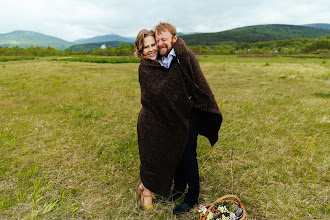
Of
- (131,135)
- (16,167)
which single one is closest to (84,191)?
(16,167)

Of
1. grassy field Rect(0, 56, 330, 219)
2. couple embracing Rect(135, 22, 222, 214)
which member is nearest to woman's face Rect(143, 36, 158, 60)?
couple embracing Rect(135, 22, 222, 214)

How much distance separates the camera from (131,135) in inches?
195

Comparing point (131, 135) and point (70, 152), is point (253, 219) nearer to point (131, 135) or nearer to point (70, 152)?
point (131, 135)

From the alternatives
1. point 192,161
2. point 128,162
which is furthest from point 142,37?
point 128,162

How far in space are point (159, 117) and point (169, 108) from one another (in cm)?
19

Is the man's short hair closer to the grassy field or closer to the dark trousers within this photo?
the dark trousers

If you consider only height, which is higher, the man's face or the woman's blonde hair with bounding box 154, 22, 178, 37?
the woman's blonde hair with bounding box 154, 22, 178, 37

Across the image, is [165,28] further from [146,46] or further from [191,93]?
[191,93]

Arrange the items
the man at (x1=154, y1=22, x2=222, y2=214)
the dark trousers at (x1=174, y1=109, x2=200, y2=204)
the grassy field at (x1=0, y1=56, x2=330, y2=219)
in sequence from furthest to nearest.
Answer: the grassy field at (x1=0, y1=56, x2=330, y2=219), the dark trousers at (x1=174, y1=109, x2=200, y2=204), the man at (x1=154, y1=22, x2=222, y2=214)

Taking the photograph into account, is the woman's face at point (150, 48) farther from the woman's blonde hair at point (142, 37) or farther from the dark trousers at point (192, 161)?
the dark trousers at point (192, 161)

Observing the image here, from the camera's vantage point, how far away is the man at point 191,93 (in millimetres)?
2131

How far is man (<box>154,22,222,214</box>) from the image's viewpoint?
2.13 metres

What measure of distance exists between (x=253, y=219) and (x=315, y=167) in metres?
1.92

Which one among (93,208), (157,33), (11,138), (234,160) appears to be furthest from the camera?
(11,138)
